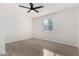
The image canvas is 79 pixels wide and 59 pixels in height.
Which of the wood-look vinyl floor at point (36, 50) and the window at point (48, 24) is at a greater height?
the window at point (48, 24)

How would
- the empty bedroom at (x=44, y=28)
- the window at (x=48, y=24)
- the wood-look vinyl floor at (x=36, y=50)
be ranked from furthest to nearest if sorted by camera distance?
the window at (x=48, y=24) → the empty bedroom at (x=44, y=28) → the wood-look vinyl floor at (x=36, y=50)

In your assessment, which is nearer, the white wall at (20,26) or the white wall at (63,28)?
the white wall at (63,28)

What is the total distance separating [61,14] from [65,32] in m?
0.98

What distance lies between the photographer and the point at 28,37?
15.1 feet

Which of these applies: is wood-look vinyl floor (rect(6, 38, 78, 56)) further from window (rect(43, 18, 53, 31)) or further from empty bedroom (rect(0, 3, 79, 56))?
window (rect(43, 18, 53, 31))

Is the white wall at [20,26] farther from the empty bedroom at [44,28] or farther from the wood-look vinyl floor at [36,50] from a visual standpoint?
the wood-look vinyl floor at [36,50]

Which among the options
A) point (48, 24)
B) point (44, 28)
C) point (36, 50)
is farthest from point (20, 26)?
point (36, 50)

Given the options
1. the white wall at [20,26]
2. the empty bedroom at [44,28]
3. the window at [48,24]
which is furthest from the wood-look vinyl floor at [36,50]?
the window at [48,24]

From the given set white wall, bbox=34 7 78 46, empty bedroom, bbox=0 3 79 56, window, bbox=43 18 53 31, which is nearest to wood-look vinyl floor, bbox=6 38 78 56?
empty bedroom, bbox=0 3 79 56

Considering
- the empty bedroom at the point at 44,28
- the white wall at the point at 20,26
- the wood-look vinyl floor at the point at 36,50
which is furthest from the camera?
the white wall at the point at 20,26

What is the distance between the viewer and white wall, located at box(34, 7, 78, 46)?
3673 millimetres

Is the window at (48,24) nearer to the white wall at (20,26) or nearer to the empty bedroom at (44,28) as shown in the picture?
the empty bedroom at (44,28)

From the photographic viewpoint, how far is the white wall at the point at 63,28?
367cm

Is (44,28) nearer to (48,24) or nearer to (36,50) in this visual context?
(48,24)
